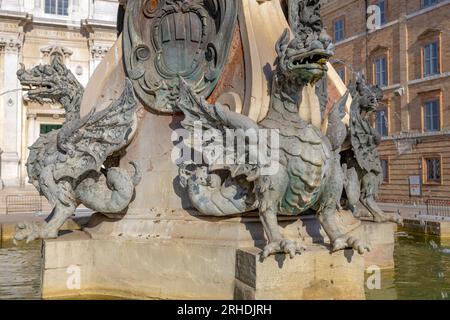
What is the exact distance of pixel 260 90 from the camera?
16.0 feet

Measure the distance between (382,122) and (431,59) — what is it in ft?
15.0

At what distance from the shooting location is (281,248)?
3.88m

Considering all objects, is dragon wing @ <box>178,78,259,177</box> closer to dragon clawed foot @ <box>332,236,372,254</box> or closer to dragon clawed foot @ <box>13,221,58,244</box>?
dragon clawed foot @ <box>332,236,372,254</box>

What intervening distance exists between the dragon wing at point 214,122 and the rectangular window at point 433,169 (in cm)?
2114

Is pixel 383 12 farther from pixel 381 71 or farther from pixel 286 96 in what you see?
pixel 286 96

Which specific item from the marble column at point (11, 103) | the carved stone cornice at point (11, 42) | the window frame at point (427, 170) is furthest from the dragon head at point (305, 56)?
the carved stone cornice at point (11, 42)

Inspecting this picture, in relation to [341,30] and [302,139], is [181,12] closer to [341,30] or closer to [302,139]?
[302,139]

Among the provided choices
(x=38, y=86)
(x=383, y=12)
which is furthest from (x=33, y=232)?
(x=383, y=12)

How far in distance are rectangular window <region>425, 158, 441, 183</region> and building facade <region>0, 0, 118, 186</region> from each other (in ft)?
71.5

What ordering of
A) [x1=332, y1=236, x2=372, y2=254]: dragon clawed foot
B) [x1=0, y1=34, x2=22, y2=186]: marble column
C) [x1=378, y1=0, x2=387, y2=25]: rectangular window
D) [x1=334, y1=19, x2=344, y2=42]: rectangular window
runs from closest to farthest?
[x1=332, y1=236, x2=372, y2=254]: dragon clawed foot < [x1=378, y1=0, x2=387, y2=25]: rectangular window < [x1=334, y1=19, x2=344, y2=42]: rectangular window < [x1=0, y1=34, x2=22, y2=186]: marble column

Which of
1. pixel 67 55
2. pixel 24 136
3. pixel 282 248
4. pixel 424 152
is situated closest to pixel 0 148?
pixel 24 136

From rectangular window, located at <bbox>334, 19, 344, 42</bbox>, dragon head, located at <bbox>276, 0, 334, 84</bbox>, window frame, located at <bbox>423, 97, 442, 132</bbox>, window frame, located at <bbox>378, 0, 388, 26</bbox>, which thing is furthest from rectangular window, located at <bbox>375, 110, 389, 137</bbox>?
dragon head, located at <bbox>276, 0, 334, 84</bbox>

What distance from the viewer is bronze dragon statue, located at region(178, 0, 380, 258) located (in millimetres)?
4250

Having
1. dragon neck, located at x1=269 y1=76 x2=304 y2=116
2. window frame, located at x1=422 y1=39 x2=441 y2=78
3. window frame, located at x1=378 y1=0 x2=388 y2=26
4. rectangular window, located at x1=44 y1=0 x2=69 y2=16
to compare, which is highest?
rectangular window, located at x1=44 y1=0 x2=69 y2=16
